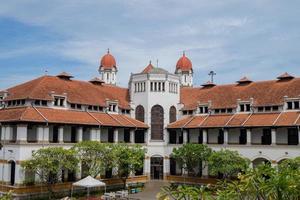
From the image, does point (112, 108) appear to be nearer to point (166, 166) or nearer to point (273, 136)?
point (166, 166)

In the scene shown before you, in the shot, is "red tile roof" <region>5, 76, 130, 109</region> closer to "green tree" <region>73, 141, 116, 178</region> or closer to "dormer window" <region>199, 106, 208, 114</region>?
"green tree" <region>73, 141, 116, 178</region>

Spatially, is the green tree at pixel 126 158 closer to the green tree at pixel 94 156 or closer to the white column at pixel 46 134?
the green tree at pixel 94 156

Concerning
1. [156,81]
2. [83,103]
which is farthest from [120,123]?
[156,81]

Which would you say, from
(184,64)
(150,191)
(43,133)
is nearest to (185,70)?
(184,64)

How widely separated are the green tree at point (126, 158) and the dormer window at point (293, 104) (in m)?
16.7

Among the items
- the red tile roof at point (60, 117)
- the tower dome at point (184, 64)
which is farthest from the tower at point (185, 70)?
the red tile roof at point (60, 117)

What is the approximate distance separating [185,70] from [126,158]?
41.8 m

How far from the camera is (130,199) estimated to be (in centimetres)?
3694

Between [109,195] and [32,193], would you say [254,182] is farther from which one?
[32,193]

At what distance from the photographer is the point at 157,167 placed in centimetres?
5206

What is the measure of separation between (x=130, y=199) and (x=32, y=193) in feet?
30.8

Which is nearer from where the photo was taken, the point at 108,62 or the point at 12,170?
the point at 12,170

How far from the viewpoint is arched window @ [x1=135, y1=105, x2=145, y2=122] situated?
53.0m

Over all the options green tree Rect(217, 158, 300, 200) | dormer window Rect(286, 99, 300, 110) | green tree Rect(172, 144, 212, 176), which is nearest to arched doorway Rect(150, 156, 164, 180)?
green tree Rect(172, 144, 212, 176)
